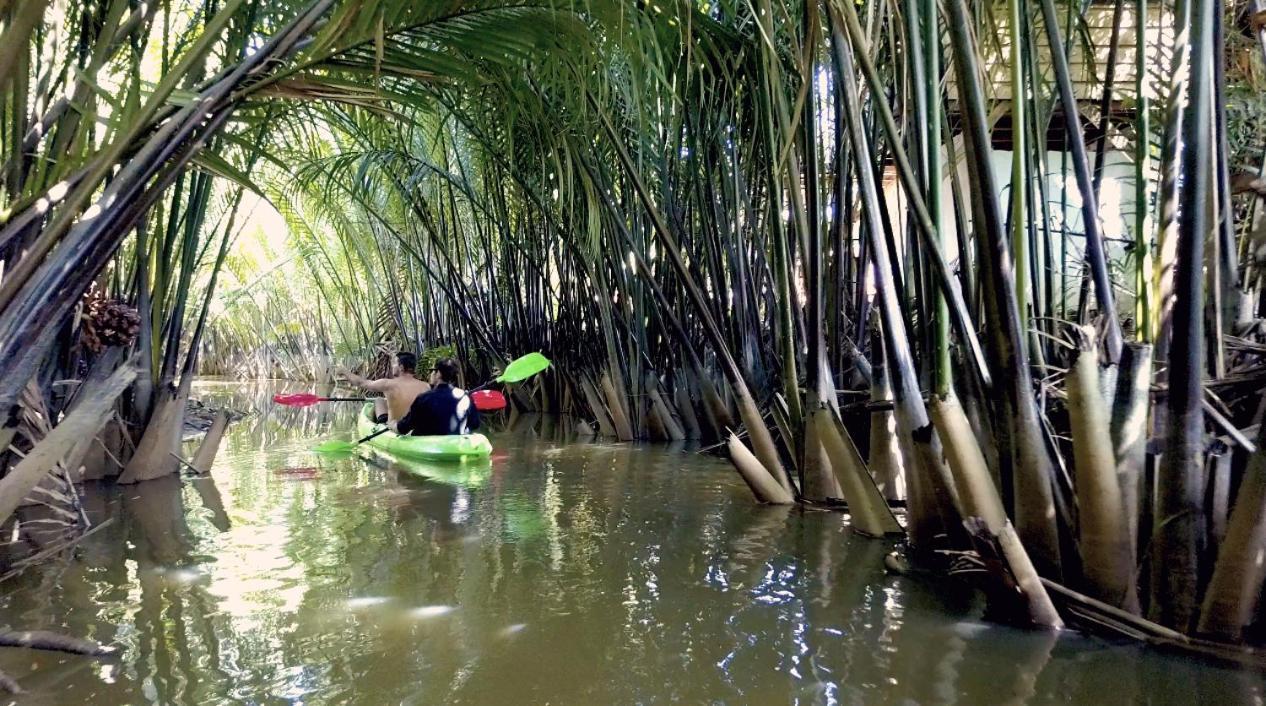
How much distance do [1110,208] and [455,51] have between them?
6.17 meters

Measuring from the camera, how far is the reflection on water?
6.32ft

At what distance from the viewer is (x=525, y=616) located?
2.44 m

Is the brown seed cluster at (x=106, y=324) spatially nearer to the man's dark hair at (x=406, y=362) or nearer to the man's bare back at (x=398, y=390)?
the man's bare back at (x=398, y=390)

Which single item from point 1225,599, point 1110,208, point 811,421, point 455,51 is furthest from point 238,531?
point 1110,208

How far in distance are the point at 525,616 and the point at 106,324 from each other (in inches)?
85.8

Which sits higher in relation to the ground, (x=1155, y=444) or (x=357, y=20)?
(x=357, y=20)

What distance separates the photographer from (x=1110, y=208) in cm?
719

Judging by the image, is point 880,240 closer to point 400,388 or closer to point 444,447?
point 444,447

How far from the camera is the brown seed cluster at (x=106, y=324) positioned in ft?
11.0

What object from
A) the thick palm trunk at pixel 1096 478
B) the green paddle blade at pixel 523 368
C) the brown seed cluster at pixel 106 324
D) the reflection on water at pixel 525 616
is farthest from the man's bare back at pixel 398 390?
the thick palm trunk at pixel 1096 478

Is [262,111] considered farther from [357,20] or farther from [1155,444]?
[1155,444]

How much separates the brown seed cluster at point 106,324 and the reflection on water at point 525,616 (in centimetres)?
78

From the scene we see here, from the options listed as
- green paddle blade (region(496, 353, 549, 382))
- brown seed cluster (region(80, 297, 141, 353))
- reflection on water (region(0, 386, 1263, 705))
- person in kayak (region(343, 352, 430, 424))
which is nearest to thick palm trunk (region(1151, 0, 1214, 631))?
reflection on water (region(0, 386, 1263, 705))

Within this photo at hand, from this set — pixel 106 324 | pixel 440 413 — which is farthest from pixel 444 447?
pixel 106 324
